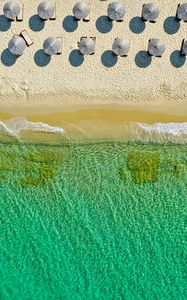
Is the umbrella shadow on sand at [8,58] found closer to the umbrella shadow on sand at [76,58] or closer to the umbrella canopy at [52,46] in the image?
the umbrella canopy at [52,46]

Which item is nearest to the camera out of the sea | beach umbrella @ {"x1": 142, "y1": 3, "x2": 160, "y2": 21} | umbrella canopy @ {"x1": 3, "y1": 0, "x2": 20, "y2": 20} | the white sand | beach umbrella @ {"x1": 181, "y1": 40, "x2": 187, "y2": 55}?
beach umbrella @ {"x1": 142, "y1": 3, "x2": 160, "y2": 21}

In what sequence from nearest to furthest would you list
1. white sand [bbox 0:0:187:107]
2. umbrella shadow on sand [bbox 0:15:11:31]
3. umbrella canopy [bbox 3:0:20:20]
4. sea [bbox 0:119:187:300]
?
umbrella canopy [bbox 3:0:20:20], white sand [bbox 0:0:187:107], umbrella shadow on sand [bbox 0:15:11:31], sea [bbox 0:119:187:300]

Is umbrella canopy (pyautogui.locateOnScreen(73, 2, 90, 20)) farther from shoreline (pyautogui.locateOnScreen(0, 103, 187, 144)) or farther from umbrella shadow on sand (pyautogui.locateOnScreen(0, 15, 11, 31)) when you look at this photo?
shoreline (pyautogui.locateOnScreen(0, 103, 187, 144))

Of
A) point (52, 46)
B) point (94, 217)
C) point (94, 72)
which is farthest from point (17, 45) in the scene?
point (94, 217)

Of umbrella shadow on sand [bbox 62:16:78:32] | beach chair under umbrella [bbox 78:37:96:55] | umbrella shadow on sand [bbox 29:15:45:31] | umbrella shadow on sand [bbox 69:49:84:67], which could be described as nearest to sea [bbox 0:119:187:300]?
umbrella shadow on sand [bbox 69:49:84:67]

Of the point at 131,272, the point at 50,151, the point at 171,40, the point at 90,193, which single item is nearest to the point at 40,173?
the point at 50,151

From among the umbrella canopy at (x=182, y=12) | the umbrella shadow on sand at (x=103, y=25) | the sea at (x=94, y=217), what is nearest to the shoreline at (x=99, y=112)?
the sea at (x=94, y=217)

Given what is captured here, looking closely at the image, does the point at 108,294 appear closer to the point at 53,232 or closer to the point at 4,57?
the point at 53,232
